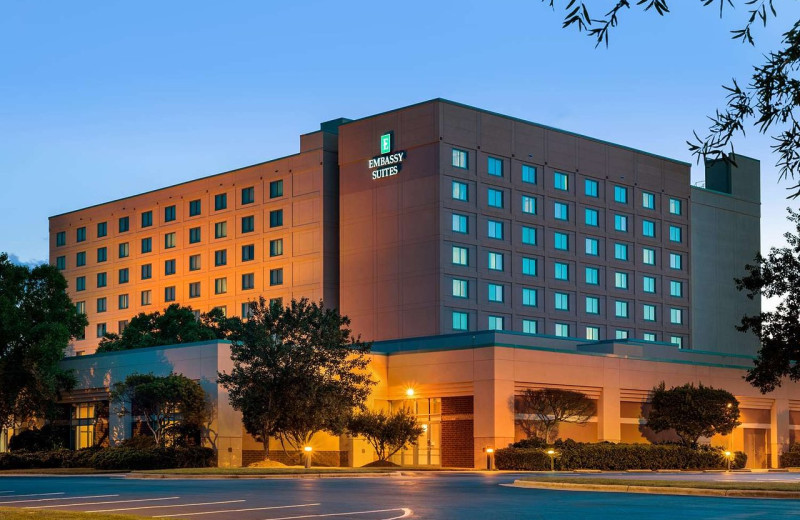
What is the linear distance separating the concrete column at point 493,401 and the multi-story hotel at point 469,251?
5040mm

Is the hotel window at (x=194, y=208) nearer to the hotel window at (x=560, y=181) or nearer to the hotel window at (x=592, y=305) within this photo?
the hotel window at (x=560, y=181)

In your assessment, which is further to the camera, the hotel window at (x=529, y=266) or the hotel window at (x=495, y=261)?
the hotel window at (x=529, y=266)

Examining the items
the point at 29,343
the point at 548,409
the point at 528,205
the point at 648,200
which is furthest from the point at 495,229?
the point at 29,343

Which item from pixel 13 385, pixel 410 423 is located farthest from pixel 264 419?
pixel 13 385

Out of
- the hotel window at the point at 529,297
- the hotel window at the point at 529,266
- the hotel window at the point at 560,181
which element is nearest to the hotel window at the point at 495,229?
the hotel window at the point at 529,266

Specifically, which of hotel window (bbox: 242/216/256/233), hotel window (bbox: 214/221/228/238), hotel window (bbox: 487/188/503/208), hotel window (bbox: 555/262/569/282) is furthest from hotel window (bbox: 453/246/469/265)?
hotel window (bbox: 214/221/228/238)

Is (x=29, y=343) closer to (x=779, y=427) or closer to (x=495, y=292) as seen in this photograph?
(x=495, y=292)

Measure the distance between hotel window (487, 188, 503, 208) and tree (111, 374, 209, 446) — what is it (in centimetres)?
3648

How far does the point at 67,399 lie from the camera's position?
7362 cm

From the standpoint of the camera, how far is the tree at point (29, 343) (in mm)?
68125

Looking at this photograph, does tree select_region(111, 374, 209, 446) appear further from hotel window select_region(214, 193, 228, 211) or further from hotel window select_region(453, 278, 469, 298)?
hotel window select_region(214, 193, 228, 211)

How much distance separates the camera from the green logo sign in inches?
3698

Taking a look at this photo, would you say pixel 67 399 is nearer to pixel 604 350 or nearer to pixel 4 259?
pixel 4 259

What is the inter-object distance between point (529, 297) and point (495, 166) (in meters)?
11.0
